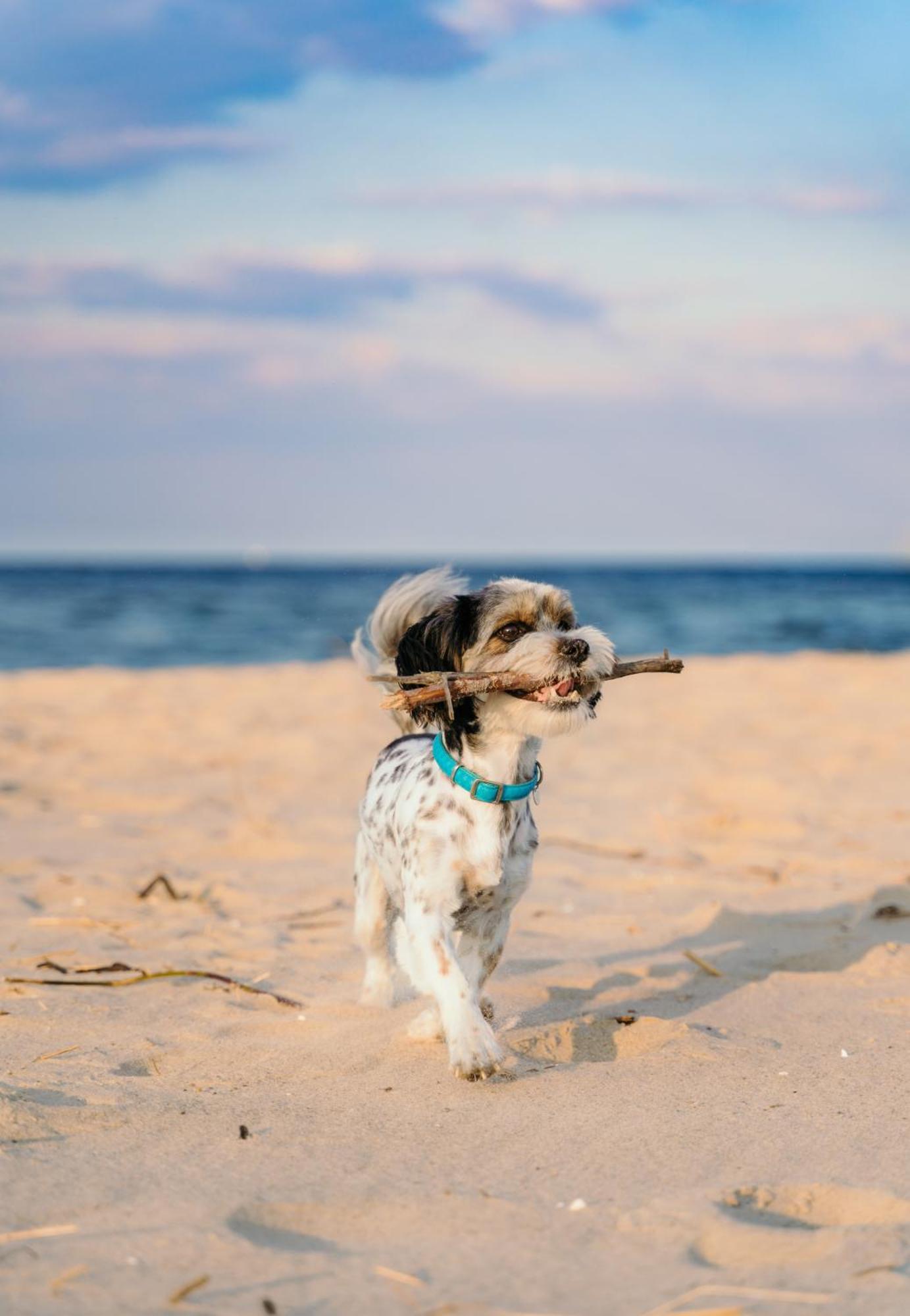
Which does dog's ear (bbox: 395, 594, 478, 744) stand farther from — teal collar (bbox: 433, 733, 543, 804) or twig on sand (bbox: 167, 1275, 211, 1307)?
twig on sand (bbox: 167, 1275, 211, 1307)

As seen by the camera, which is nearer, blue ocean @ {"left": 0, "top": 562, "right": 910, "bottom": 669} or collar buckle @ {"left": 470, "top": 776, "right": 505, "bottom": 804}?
collar buckle @ {"left": 470, "top": 776, "right": 505, "bottom": 804}

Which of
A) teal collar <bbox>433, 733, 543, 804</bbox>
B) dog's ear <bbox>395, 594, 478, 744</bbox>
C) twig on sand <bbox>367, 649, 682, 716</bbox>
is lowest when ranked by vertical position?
teal collar <bbox>433, 733, 543, 804</bbox>

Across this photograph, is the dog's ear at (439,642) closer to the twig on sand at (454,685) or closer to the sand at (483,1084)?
the twig on sand at (454,685)

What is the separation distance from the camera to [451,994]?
3.90 meters

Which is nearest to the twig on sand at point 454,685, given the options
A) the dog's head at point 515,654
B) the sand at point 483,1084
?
the dog's head at point 515,654

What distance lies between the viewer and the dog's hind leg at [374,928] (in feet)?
15.8

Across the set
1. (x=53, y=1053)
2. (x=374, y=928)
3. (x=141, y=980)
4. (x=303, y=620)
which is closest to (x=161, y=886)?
(x=141, y=980)

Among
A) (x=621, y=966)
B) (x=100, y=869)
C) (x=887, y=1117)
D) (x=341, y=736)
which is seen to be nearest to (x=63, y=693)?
(x=341, y=736)

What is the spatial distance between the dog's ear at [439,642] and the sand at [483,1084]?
4.14 feet

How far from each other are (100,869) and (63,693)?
7946mm

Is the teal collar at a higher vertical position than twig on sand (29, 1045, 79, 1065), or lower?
higher

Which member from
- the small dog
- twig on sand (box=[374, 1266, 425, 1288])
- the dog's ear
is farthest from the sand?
the dog's ear

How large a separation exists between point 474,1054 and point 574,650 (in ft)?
4.29

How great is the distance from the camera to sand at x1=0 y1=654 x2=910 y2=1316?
2502mm
